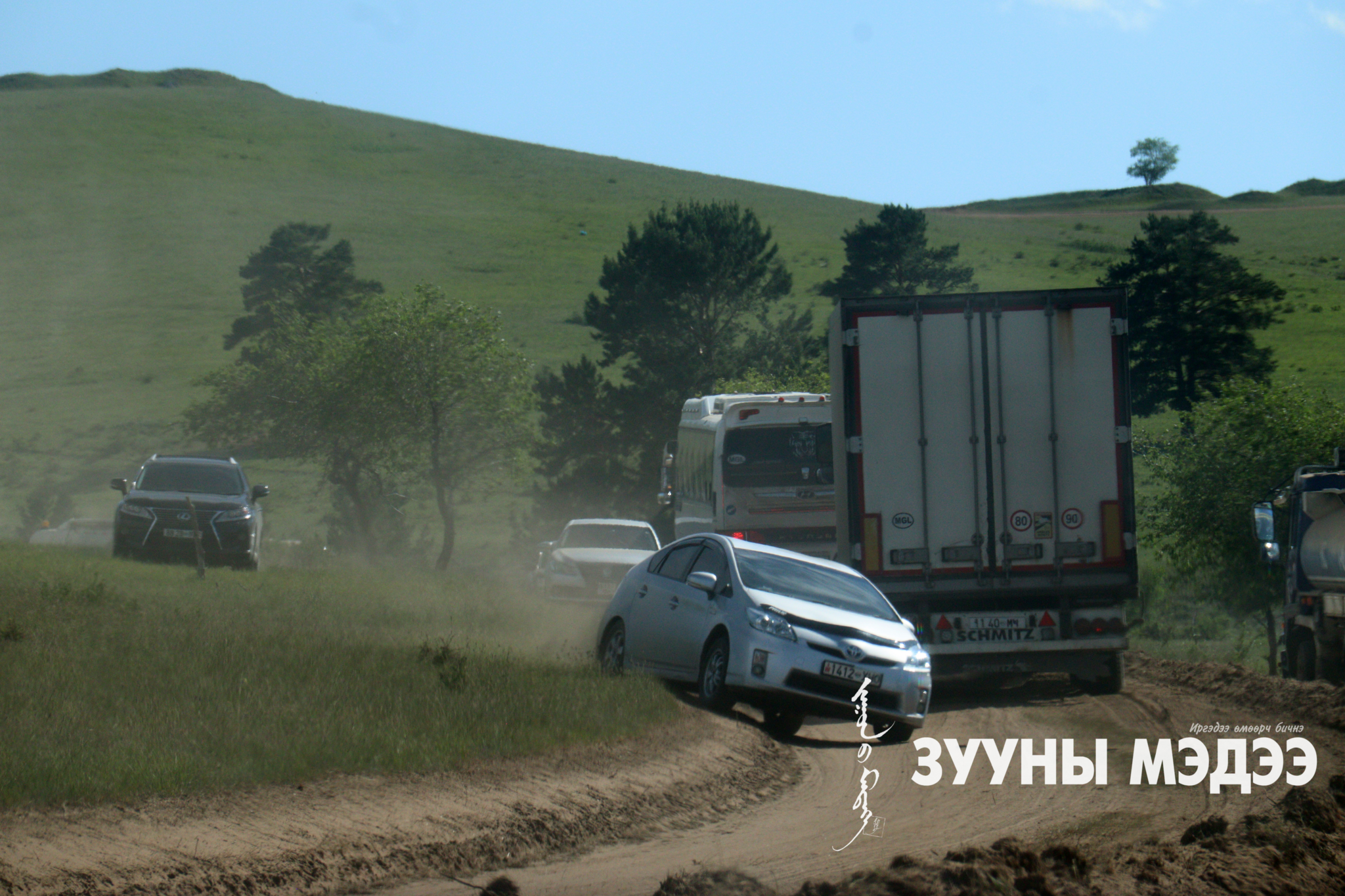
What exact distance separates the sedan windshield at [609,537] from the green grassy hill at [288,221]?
3083 centimetres

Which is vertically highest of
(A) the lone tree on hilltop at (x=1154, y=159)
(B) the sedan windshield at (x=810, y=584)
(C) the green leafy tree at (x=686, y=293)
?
(A) the lone tree on hilltop at (x=1154, y=159)

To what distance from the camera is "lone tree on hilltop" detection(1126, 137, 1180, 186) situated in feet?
480

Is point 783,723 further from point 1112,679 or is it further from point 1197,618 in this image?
point 1197,618

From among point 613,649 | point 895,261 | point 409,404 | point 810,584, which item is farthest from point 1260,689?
point 895,261

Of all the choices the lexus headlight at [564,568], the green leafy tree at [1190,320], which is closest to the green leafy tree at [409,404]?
the lexus headlight at [564,568]

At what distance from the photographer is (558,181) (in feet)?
463

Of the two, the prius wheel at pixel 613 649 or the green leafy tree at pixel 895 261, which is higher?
the green leafy tree at pixel 895 261

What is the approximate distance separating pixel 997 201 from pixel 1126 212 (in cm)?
1992

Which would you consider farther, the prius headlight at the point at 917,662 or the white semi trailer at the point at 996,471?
the white semi trailer at the point at 996,471

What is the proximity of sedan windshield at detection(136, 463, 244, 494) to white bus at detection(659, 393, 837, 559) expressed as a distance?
9809 millimetres

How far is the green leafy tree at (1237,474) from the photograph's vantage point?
2616cm

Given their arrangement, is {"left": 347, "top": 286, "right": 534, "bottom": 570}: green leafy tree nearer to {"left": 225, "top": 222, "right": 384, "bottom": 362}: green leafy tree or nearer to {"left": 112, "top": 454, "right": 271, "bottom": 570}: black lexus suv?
{"left": 112, "top": 454, "right": 271, "bottom": 570}: black lexus suv

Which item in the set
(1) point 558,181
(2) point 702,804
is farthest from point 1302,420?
(1) point 558,181

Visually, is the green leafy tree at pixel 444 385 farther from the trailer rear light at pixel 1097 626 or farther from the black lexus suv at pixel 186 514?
the trailer rear light at pixel 1097 626
